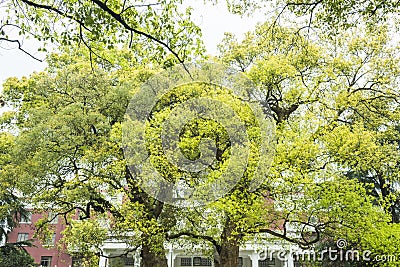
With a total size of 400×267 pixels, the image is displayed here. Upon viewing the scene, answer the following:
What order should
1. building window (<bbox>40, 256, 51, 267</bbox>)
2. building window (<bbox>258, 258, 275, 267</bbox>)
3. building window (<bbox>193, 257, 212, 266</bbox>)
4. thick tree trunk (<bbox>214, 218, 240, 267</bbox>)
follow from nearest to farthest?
thick tree trunk (<bbox>214, 218, 240, 267</bbox>) → building window (<bbox>258, 258, 275, 267</bbox>) → building window (<bbox>193, 257, 212, 266</bbox>) → building window (<bbox>40, 256, 51, 267</bbox>)

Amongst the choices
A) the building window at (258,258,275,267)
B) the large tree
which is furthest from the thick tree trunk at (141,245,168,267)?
the building window at (258,258,275,267)

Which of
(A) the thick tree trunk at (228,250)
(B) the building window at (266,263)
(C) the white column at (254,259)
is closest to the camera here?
(A) the thick tree trunk at (228,250)

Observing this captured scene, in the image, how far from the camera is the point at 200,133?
33.8ft

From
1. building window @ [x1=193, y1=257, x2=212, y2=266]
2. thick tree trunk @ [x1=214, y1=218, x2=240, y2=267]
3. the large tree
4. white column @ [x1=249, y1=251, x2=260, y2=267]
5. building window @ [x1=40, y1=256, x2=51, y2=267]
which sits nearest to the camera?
the large tree

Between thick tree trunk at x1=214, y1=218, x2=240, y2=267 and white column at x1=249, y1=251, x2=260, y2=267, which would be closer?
thick tree trunk at x1=214, y1=218, x2=240, y2=267

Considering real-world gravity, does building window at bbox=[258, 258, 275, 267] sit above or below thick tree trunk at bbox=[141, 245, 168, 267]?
below

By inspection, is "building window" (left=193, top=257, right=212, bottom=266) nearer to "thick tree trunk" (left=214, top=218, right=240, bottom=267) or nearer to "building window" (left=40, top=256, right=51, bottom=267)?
"building window" (left=40, top=256, right=51, bottom=267)

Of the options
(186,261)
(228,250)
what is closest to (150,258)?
(228,250)

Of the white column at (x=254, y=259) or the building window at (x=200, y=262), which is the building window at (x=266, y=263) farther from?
the building window at (x=200, y=262)

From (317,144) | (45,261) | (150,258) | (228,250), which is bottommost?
(45,261)

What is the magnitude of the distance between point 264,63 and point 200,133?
10.0 ft

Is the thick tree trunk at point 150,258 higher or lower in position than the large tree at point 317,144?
lower

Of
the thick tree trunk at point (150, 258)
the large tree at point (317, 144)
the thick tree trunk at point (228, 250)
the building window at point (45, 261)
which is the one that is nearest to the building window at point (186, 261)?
the building window at point (45, 261)

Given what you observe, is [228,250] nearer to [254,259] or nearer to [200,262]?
[254,259]
